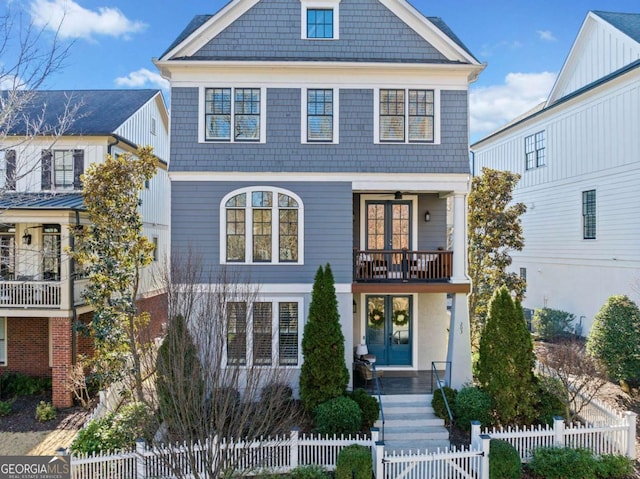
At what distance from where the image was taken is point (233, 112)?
11742mm

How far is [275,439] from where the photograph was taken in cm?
887

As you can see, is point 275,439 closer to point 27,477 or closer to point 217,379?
point 217,379

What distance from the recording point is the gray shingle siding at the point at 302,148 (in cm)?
1166

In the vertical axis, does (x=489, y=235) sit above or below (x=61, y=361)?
above

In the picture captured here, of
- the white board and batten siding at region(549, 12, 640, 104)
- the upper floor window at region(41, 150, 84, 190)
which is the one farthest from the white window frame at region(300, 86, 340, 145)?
the white board and batten siding at region(549, 12, 640, 104)

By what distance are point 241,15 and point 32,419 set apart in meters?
13.0

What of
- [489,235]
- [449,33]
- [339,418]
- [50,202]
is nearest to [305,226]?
[339,418]

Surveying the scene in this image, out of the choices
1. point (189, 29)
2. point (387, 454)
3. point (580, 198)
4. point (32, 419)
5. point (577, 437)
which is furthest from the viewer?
point (580, 198)

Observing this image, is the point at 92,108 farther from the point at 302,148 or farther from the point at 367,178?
the point at 367,178

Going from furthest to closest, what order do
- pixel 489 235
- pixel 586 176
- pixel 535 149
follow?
pixel 535 149, pixel 586 176, pixel 489 235

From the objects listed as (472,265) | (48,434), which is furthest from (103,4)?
(472,265)

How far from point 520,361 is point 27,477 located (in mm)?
11430

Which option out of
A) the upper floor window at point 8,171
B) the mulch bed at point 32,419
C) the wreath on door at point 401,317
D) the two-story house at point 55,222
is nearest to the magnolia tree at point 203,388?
the two-story house at point 55,222

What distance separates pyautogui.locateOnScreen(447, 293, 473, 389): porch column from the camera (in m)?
11.4
